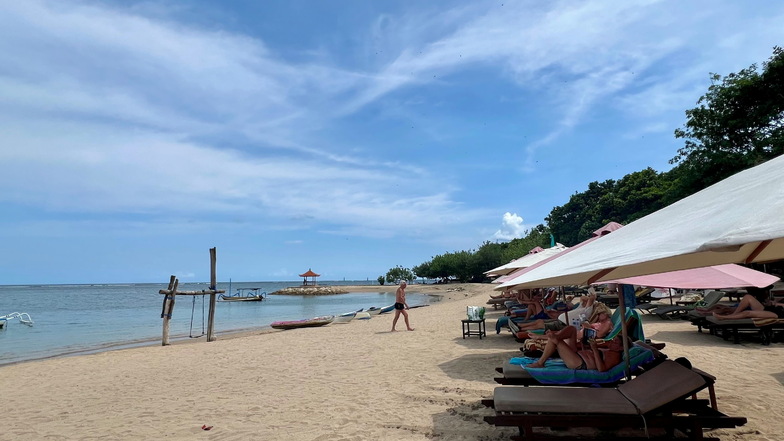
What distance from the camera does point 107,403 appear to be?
6688 mm

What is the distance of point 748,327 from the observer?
354 inches

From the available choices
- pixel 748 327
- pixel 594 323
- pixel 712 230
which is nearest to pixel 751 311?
pixel 748 327

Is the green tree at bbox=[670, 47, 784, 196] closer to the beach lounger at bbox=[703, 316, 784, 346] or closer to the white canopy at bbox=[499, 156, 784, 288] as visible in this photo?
the beach lounger at bbox=[703, 316, 784, 346]

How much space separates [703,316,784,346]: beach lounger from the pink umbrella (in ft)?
11.0

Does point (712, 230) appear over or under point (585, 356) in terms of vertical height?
over

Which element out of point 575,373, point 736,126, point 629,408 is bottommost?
point 629,408

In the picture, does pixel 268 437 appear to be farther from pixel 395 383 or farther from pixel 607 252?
pixel 607 252

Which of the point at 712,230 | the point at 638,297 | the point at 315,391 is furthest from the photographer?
the point at 638,297

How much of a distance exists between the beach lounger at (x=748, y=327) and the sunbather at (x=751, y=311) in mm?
143

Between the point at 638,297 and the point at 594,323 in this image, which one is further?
the point at 638,297

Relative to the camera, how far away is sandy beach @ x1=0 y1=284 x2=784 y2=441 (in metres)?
4.88

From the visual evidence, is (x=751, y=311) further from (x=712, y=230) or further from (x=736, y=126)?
(x=736, y=126)

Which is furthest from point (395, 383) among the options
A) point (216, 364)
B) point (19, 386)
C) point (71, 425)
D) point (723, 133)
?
point (723, 133)

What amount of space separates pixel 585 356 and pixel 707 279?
2226mm
